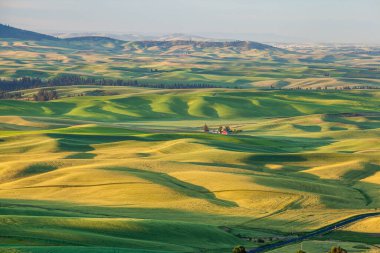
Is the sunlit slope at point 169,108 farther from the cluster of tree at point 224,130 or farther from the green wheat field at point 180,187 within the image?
the cluster of tree at point 224,130

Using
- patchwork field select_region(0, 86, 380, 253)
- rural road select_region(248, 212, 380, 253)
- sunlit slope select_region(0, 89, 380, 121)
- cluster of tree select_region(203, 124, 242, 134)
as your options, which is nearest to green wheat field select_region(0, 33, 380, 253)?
patchwork field select_region(0, 86, 380, 253)

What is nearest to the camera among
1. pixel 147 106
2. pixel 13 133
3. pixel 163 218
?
pixel 163 218

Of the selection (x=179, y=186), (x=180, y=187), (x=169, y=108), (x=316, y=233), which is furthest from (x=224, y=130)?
(x=316, y=233)

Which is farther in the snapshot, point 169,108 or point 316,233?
point 169,108

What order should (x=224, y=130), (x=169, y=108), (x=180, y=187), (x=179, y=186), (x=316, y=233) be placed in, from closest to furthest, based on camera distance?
1. (x=316, y=233)
2. (x=180, y=187)
3. (x=179, y=186)
4. (x=224, y=130)
5. (x=169, y=108)

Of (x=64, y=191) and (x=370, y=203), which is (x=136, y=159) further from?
(x=370, y=203)

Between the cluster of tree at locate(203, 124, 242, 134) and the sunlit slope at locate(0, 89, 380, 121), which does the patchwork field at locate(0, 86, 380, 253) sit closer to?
the cluster of tree at locate(203, 124, 242, 134)

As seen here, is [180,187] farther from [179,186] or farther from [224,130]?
[224,130]

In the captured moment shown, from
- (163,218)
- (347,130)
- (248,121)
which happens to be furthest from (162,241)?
(248,121)
